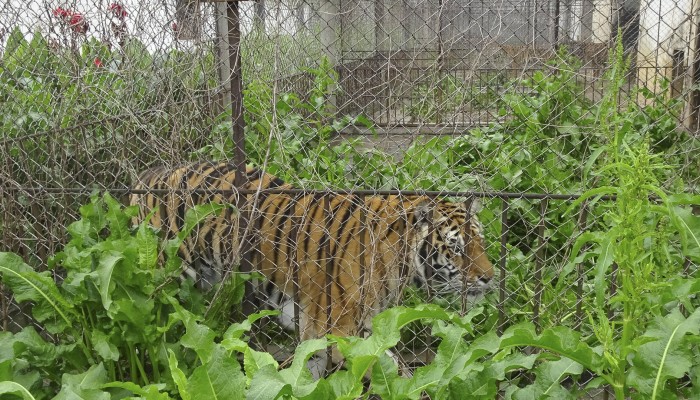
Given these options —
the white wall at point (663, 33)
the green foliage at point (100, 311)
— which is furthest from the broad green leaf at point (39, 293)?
the white wall at point (663, 33)

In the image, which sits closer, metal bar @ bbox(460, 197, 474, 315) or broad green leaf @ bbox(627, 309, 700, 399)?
broad green leaf @ bbox(627, 309, 700, 399)

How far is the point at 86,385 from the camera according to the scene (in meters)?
3.32

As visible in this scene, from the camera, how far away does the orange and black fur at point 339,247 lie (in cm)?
388

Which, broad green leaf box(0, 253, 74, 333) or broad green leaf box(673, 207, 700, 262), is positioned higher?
broad green leaf box(673, 207, 700, 262)

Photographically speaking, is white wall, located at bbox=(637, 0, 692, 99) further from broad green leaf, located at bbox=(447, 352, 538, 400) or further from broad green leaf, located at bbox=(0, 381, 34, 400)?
broad green leaf, located at bbox=(0, 381, 34, 400)

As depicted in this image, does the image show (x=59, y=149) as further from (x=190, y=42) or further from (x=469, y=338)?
(x=469, y=338)

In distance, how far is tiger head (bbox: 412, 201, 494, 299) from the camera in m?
3.95

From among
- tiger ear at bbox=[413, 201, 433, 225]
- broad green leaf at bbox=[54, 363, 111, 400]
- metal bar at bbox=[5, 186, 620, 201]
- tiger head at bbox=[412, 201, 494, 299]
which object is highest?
metal bar at bbox=[5, 186, 620, 201]

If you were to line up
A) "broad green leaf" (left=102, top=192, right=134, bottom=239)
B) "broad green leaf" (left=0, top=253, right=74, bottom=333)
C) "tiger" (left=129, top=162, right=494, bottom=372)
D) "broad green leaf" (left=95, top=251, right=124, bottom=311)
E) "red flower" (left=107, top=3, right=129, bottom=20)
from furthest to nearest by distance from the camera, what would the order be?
"red flower" (left=107, top=3, right=129, bottom=20), "tiger" (left=129, top=162, right=494, bottom=372), "broad green leaf" (left=102, top=192, right=134, bottom=239), "broad green leaf" (left=0, top=253, right=74, bottom=333), "broad green leaf" (left=95, top=251, right=124, bottom=311)

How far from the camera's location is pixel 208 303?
13.0 feet

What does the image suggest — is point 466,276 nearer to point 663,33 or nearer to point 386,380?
point 386,380

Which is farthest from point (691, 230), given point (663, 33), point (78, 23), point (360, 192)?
point (663, 33)

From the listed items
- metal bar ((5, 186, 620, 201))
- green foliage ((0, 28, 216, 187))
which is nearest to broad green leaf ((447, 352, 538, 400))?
metal bar ((5, 186, 620, 201))

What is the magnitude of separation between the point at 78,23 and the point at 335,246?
176cm
